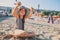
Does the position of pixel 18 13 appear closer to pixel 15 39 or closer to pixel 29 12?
pixel 29 12

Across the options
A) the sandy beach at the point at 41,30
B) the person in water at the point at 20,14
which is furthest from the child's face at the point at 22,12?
the sandy beach at the point at 41,30

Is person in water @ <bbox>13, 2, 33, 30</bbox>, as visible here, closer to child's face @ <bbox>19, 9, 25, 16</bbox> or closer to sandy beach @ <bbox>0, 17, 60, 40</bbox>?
child's face @ <bbox>19, 9, 25, 16</bbox>

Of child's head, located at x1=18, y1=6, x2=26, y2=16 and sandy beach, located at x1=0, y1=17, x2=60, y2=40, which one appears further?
sandy beach, located at x1=0, y1=17, x2=60, y2=40

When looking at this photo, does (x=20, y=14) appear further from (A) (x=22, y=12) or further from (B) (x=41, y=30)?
(B) (x=41, y=30)

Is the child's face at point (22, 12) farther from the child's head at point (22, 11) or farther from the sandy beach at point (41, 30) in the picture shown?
the sandy beach at point (41, 30)

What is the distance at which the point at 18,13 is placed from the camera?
7.39 ft

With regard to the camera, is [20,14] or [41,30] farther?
[41,30]

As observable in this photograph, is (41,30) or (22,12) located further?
(41,30)

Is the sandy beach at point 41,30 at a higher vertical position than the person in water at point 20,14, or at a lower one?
lower

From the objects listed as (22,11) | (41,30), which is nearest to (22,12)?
(22,11)

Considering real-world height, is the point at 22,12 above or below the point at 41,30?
above

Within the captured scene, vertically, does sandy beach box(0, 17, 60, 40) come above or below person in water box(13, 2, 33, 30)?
below

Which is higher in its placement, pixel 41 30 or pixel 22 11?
pixel 22 11

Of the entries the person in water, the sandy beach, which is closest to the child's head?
the person in water
